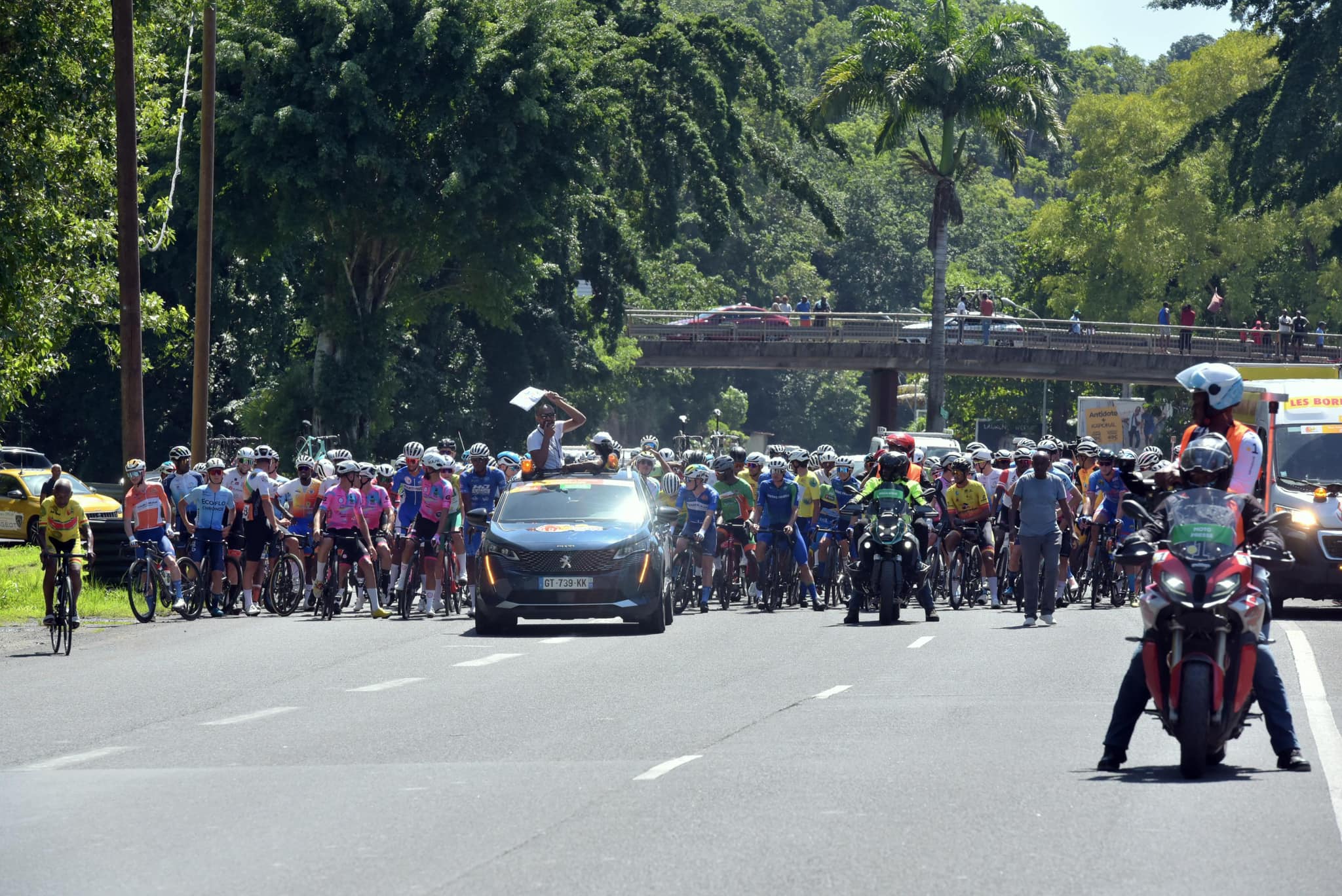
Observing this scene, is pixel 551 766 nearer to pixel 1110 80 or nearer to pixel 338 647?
pixel 338 647

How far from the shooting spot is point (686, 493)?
27.2m

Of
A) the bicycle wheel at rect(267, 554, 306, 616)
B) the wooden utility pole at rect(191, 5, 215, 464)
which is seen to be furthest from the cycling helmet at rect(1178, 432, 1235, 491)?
the wooden utility pole at rect(191, 5, 215, 464)

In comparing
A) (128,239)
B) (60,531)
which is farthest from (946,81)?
(60,531)

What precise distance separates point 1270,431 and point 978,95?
3438 cm

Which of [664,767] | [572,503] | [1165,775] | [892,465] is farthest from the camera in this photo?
[892,465]

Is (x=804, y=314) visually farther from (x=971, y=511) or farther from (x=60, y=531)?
(x=60, y=531)

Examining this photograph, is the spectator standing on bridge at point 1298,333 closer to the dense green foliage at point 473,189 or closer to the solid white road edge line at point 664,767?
the dense green foliage at point 473,189

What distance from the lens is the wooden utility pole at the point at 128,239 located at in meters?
27.5

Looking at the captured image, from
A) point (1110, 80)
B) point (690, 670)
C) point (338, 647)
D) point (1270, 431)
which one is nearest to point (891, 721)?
point (690, 670)

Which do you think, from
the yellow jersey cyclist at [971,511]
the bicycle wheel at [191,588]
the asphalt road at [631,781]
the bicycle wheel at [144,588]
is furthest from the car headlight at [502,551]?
the yellow jersey cyclist at [971,511]

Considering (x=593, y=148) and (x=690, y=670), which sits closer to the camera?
(x=690, y=670)

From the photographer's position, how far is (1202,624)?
1047 centimetres

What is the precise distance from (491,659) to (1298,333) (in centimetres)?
5141

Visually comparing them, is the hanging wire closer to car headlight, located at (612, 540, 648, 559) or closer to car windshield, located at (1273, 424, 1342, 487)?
car headlight, located at (612, 540, 648, 559)
